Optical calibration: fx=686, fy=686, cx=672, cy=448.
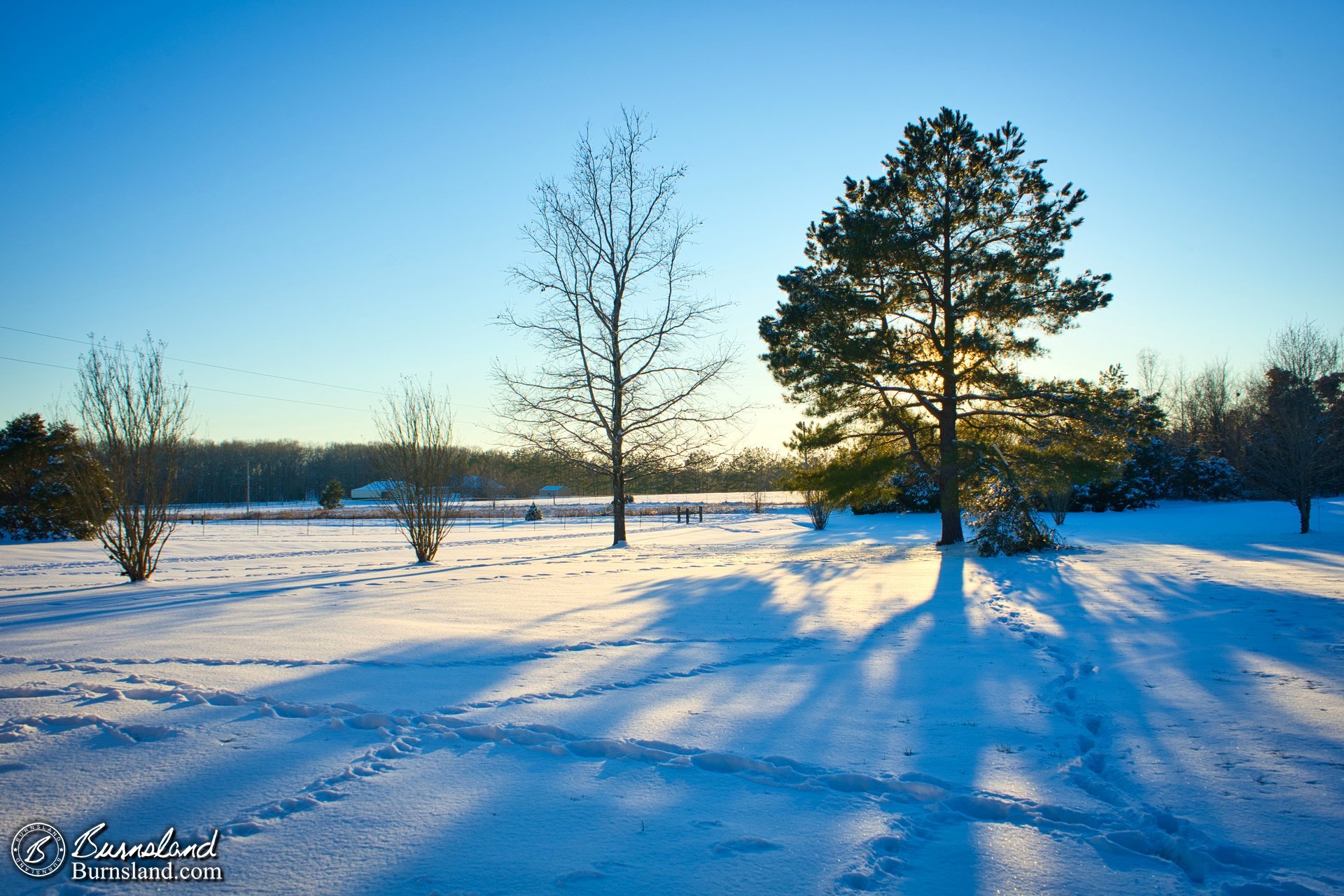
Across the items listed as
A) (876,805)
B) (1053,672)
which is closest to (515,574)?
(1053,672)

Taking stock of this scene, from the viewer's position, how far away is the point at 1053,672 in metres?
5.62

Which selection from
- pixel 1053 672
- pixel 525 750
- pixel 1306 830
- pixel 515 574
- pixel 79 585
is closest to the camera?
pixel 1306 830

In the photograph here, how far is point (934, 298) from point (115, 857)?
55.8 feet

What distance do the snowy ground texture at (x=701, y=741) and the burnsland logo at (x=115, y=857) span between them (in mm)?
61

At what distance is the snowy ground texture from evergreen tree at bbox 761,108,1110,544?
7631 millimetres

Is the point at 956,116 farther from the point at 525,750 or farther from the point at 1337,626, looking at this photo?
the point at 525,750

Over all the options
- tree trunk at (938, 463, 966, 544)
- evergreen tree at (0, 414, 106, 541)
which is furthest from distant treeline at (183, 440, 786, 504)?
tree trunk at (938, 463, 966, 544)

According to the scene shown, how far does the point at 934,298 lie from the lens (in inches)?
650

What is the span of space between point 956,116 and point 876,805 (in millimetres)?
16411

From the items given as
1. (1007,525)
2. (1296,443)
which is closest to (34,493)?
(1007,525)

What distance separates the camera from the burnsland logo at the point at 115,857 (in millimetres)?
2693

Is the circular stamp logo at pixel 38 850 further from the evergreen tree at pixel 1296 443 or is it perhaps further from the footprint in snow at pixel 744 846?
the evergreen tree at pixel 1296 443

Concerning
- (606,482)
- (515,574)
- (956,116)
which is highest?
(956,116)

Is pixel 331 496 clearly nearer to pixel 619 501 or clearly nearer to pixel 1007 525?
pixel 619 501
